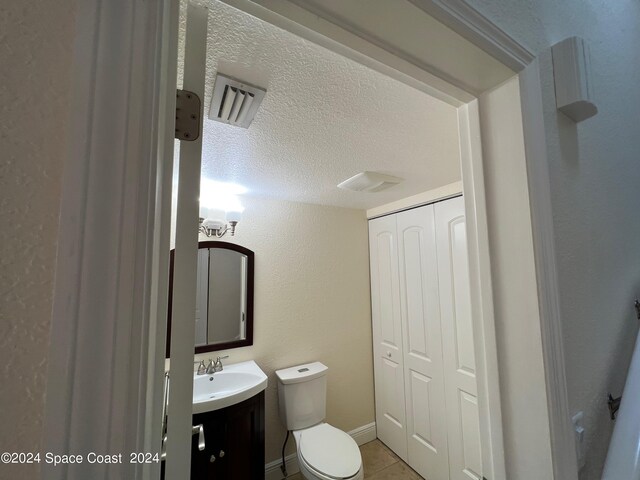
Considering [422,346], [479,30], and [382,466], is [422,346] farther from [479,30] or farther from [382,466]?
[479,30]

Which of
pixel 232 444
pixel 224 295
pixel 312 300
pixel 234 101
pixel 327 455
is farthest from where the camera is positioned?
pixel 312 300

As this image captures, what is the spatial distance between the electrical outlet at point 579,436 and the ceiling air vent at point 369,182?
4.48ft

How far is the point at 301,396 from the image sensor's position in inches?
77.9

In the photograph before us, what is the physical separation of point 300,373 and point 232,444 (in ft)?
2.06

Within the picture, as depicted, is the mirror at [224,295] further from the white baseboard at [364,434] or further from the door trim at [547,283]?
the door trim at [547,283]

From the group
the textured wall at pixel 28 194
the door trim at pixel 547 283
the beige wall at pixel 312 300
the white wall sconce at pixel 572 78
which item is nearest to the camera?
the textured wall at pixel 28 194

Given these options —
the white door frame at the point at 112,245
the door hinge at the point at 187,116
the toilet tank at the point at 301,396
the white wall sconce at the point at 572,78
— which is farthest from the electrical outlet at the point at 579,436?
the toilet tank at the point at 301,396

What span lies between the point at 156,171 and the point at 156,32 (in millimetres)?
149

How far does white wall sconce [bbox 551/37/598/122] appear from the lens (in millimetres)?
656

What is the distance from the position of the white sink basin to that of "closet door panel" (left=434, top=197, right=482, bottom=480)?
1290mm

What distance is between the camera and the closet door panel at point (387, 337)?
2.28m

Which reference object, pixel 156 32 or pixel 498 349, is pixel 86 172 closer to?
pixel 156 32

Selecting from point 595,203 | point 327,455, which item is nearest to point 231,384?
point 327,455

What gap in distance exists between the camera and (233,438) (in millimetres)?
1556
